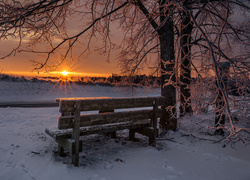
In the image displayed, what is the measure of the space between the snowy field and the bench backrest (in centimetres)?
78

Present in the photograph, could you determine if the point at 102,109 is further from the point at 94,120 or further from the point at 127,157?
the point at 127,157

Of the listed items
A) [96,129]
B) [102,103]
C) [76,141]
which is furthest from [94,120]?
[76,141]

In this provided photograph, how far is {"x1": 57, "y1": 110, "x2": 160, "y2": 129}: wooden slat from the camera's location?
12.3ft

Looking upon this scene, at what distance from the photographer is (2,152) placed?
14.0ft

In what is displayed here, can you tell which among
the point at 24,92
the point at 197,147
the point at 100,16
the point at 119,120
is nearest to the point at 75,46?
the point at 100,16

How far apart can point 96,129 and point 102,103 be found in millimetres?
625

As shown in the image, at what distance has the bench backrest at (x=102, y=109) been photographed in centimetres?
369

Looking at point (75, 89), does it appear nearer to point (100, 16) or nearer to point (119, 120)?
point (100, 16)

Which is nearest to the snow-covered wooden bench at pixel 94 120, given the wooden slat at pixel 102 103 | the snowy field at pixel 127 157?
the wooden slat at pixel 102 103

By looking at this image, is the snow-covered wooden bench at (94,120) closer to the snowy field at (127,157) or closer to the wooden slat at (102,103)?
the wooden slat at (102,103)

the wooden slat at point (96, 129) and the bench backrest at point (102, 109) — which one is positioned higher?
the bench backrest at point (102, 109)

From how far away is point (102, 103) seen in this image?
407 centimetres

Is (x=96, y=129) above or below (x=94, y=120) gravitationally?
below

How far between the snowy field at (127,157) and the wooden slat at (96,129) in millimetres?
541
